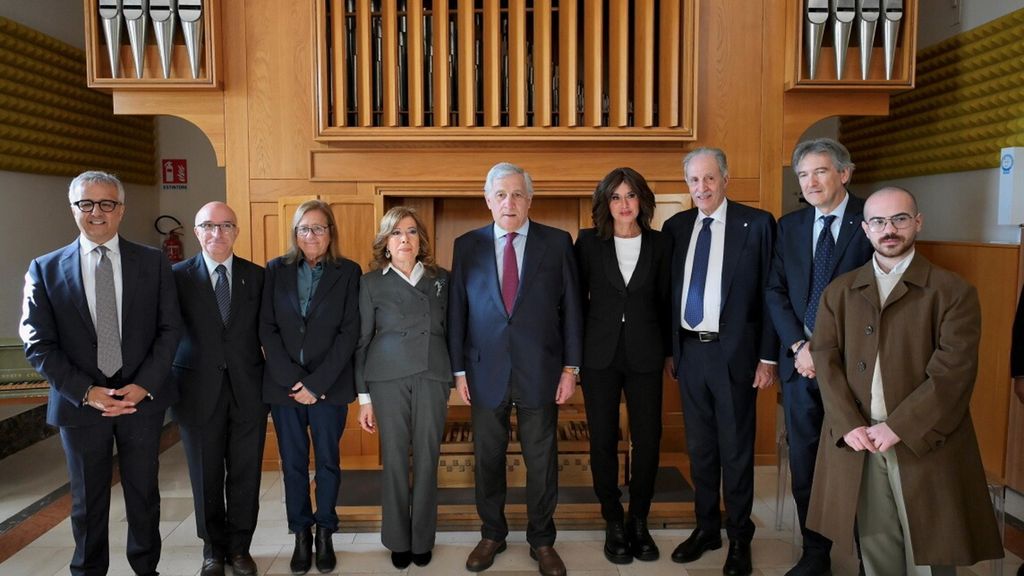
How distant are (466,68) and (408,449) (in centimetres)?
234

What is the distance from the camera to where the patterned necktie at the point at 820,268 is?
2863 millimetres

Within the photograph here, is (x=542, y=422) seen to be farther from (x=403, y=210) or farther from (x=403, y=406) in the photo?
(x=403, y=210)

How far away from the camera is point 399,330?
306 centimetres

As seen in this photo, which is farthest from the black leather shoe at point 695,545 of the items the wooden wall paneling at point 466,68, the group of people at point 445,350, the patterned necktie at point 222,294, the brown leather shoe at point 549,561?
the wooden wall paneling at point 466,68

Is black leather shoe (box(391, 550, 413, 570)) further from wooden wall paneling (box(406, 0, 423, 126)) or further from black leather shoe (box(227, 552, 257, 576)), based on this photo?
wooden wall paneling (box(406, 0, 423, 126))

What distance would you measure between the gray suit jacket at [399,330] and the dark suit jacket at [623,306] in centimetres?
65

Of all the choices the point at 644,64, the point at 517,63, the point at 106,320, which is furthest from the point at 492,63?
the point at 106,320

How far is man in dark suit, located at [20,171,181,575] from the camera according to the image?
8.85 ft

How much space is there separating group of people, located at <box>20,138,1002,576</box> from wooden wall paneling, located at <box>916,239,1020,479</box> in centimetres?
161

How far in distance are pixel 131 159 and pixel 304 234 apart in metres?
5.21

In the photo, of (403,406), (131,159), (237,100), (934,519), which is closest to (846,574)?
(934,519)

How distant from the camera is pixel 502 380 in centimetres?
303

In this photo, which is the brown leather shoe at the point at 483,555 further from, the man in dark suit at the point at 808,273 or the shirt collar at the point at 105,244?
the shirt collar at the point at 105,244

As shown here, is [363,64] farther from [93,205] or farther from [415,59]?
[93,205]
